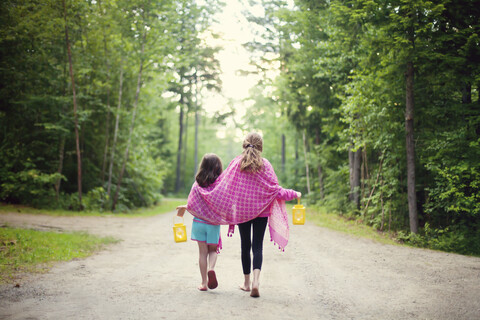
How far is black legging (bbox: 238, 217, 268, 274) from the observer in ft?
16.4

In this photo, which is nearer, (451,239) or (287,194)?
(287,194)

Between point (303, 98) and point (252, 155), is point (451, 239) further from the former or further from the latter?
point (303, 98)

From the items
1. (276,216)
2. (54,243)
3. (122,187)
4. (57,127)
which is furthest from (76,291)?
(122,187)

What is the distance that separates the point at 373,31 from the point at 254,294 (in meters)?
9.02

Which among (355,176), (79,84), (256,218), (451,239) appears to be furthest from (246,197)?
(79,84)

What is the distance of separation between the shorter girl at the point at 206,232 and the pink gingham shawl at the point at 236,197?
0.10 m

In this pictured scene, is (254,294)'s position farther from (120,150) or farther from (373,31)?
(120,150)

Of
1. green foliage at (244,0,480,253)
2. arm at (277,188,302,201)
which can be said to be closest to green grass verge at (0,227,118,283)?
arm at (277,188,302,201)

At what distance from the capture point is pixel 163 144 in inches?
1499

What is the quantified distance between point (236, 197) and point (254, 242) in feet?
2.07

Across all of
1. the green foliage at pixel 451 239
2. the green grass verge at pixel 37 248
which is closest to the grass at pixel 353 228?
the green foliage at pixel 451 239

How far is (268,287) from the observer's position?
546 centimetres

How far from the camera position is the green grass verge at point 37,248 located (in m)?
6.35

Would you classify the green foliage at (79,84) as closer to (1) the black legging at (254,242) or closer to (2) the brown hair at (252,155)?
(2) the brown hair at (252,155)
